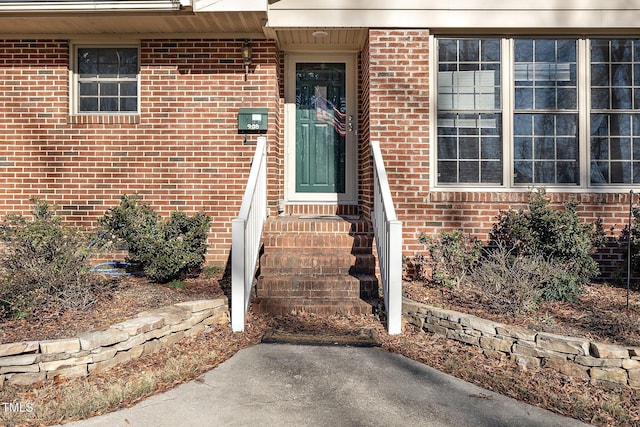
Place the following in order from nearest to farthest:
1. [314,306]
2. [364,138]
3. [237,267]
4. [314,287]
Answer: [237,267], [314,306], [314,287], [364,138]

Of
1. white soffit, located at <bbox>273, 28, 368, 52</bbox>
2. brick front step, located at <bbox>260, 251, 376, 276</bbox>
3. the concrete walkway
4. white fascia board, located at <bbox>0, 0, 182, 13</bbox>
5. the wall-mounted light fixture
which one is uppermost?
white fascia board, located at <bbox>0, 0, 182, 13</bbox>

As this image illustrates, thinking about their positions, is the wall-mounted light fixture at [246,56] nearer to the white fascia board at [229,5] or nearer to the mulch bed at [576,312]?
the white fascia board at [229,5]

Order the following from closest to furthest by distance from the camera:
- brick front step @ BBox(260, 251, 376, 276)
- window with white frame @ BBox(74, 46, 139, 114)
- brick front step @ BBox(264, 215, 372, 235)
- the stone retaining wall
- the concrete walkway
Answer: the concrete walkway, the stone retaining wall, brick front step @ BBox(260, 251, 376, 276), brick front step @ BBox(264, 215, 372, 235), window with white frame @ BBox(74, 46, 139, 114)

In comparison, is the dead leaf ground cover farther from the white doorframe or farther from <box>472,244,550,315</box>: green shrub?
the white doorframe

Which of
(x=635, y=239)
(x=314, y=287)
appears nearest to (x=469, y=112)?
(x=635, y=239)

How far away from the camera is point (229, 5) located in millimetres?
5527

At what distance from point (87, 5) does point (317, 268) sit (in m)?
4.08

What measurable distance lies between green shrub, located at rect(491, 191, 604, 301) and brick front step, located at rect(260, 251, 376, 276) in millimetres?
1684

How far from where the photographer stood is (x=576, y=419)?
9.98 ft

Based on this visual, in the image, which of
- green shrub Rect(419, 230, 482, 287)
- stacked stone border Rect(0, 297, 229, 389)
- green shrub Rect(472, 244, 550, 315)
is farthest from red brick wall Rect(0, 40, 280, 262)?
green shrub Rect(472, 244, 550, 315)

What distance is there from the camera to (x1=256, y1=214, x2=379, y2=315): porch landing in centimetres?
489

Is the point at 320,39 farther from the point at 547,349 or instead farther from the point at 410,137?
the point at 547,349

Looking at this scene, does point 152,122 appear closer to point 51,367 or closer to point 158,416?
point 51,367

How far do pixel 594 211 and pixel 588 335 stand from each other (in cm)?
266
